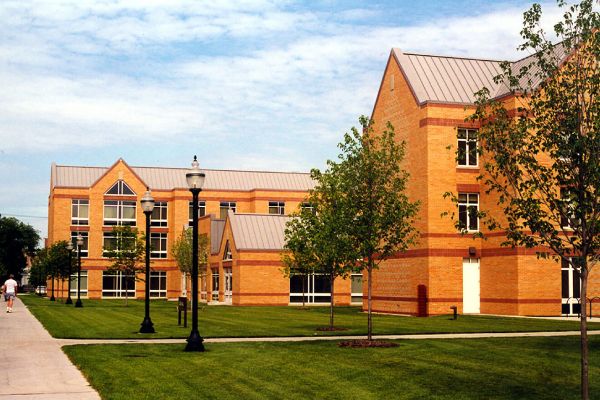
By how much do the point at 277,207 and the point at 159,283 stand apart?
1612cm

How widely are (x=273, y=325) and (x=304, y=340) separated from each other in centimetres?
849

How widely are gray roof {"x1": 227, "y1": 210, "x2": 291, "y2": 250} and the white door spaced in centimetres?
2193

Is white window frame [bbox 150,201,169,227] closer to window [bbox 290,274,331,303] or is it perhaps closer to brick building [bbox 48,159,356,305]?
brick building [bbox 48,159,356,305]

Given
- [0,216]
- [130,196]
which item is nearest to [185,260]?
[130,196]

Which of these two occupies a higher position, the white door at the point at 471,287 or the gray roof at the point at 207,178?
the gray roof at the point at 207,178

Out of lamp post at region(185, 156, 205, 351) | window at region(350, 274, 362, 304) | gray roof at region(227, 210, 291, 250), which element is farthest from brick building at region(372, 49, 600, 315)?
window at region(350, 274, 362, 304)

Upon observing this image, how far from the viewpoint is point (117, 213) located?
88.1 m

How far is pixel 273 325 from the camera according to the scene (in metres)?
32.8

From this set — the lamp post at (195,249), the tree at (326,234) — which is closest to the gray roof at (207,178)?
the tree at (326,234)

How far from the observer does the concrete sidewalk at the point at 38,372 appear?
1360 cm

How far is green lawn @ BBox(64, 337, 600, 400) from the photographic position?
14.1 m

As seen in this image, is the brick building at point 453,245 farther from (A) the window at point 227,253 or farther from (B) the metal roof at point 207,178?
(B) the metal roof at point 207,178

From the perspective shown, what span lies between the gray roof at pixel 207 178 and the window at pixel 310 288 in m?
27.9

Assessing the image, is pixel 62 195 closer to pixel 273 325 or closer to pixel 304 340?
pixel 273 325
